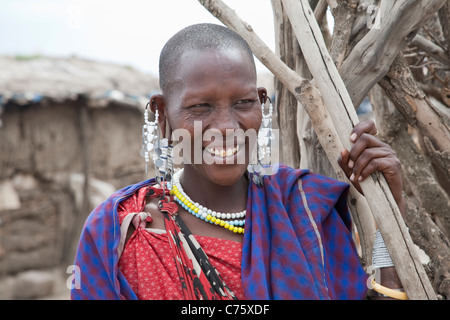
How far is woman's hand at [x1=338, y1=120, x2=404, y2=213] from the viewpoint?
1837 millimetres

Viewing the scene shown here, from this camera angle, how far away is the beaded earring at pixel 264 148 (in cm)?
205

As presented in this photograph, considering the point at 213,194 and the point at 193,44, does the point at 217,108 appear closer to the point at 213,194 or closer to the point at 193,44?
the point at 193,44

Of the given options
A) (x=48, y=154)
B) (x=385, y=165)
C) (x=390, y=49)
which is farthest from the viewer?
(x=48, y=154)

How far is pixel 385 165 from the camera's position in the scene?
1.83 meters

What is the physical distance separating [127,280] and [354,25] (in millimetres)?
1383

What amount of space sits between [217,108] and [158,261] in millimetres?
541

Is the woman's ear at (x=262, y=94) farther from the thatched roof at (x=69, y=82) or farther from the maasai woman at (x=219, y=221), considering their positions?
the thatched roof at (x=69, y=82)

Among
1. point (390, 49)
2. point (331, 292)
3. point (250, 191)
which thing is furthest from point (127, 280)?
point (390, 49)

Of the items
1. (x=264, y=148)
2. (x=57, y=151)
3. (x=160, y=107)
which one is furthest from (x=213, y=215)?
(x=57, y=151)

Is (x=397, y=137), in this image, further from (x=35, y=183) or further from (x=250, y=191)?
(x=35, y=183)

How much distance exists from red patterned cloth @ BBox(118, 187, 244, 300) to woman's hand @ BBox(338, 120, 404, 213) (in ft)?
1.61

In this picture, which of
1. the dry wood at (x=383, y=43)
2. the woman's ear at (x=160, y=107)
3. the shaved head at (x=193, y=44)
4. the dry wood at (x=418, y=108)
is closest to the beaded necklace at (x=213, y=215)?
the woman's ear at (x=160, y=107)

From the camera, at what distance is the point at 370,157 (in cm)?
184

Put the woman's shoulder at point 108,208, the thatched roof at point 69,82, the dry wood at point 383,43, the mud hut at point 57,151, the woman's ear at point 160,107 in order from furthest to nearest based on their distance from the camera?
the mud hut at point 57,151 < the thatched roof at point 69,82 < the dry wood at point 383,43 < the woman's ear at point 160,107 < the woman's shoulder at point 108,208
